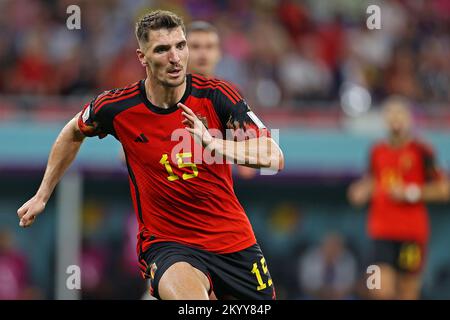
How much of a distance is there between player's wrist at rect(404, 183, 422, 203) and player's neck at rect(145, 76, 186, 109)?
16.5 ft

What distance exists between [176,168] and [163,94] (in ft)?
1.53

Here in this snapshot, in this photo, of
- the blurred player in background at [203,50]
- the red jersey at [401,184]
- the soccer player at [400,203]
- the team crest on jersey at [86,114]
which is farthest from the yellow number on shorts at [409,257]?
the team crest on jersey at [86,114]

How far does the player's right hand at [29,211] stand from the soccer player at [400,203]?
493 cm

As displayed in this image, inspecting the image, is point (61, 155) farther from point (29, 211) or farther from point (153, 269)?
point (153, 269)

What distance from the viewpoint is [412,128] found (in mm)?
12773

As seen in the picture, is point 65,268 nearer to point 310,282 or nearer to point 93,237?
point 93,237

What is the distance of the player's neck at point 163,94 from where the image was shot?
6133mm

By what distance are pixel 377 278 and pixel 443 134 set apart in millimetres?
2988

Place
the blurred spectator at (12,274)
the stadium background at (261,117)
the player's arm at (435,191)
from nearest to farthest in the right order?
the player's arm at (435,191) → the blurred spectator at (12,274) → the stadium background at (261,117)

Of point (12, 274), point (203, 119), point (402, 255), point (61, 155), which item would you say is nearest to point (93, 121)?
point (61, 155)

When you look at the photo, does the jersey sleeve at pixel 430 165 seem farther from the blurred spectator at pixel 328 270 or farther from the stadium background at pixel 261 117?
the blurred spectator at pixel 328 270

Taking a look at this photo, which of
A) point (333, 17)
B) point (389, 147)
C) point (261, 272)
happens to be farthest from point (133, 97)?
point (333, 17)

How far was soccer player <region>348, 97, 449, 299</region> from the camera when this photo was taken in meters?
10.6

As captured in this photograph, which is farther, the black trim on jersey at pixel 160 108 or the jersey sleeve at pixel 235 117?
the black trim on jersey at pixel 160 108
